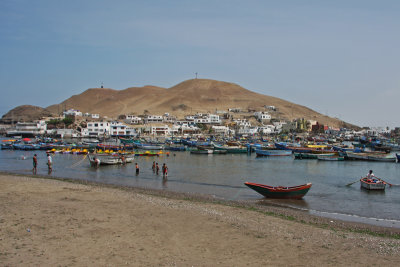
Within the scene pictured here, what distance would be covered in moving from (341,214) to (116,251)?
1143 centimetres

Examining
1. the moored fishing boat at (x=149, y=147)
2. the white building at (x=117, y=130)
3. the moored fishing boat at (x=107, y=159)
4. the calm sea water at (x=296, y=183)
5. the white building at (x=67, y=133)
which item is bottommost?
the calm sea water at (x=296, y=183)

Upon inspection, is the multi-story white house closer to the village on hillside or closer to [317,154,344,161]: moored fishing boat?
the village on hillside

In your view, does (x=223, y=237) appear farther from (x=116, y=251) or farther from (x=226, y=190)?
(x=226, y=190)

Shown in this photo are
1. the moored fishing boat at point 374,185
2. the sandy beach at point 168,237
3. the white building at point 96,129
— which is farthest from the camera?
the white building at point 96,129

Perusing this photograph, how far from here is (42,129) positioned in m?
105

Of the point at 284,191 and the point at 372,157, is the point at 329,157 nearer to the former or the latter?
the point at 372,157

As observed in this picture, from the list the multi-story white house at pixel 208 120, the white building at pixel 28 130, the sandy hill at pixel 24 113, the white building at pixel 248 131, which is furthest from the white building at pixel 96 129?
the sandy hill at pixel 24 113

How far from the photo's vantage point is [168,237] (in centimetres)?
1083

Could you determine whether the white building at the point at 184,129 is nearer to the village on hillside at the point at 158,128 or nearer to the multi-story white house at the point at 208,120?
the village on hillside at the point at 158,128

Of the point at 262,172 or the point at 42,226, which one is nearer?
the point at 42,226

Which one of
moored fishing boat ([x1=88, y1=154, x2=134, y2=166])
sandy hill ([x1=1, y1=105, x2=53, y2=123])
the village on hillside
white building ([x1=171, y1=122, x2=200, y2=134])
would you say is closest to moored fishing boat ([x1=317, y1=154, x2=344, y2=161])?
moored fishing boat ([x1=88, y1=154, x2=134, y2=166])

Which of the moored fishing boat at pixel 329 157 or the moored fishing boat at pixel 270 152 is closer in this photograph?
the moored fishing boat at pixel 329 157

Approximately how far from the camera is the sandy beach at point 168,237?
9.02 meters

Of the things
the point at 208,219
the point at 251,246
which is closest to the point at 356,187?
the point at 208,219
